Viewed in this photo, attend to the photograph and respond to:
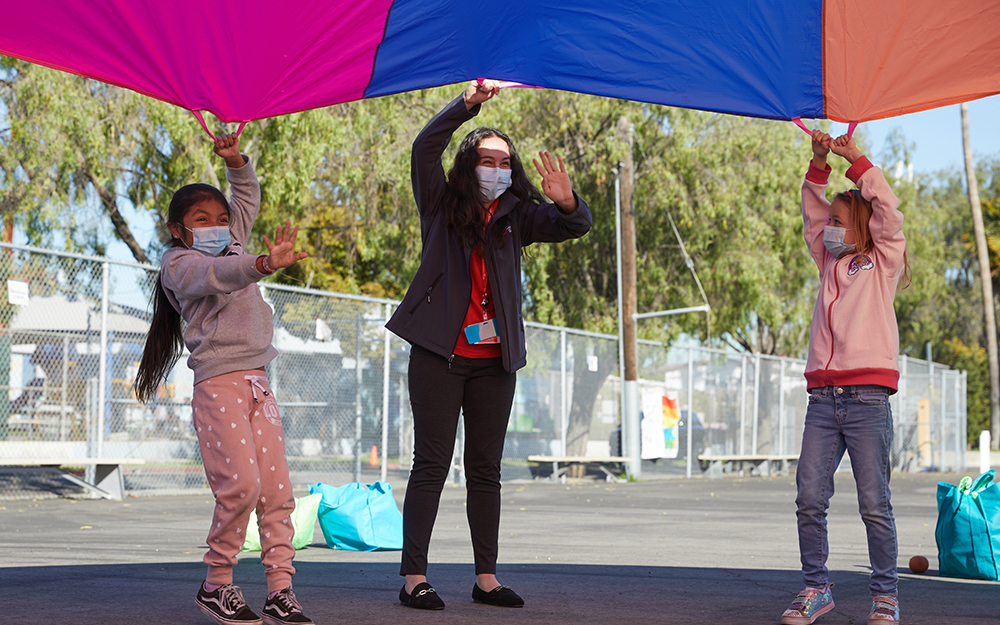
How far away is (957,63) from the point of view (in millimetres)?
5191

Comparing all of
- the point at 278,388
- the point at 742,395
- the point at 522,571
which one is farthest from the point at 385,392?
the point at 742,395

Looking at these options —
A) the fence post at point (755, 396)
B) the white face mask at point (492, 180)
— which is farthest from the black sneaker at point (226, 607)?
the fence post at point (755, 396)

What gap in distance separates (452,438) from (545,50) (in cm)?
191

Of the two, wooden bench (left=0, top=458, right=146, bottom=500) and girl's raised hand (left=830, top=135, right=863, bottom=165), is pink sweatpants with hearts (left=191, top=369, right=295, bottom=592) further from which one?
wooden bench (left=0, top=458, right=146, bottom=500)

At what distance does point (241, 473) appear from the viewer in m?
4.36

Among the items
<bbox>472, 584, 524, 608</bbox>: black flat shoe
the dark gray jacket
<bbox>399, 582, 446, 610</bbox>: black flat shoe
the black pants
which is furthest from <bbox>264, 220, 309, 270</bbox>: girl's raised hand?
<bbox>472, 584, 524, 608</bbox>: black flat shoe

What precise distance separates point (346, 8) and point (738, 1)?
73.7 inches

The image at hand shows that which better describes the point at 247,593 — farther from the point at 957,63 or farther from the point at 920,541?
the point at 920,541

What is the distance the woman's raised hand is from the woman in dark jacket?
1 centimetres

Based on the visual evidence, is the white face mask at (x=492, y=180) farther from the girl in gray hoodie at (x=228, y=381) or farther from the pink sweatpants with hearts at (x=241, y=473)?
the pink sweatpants with hearts at (x=241, y=473)

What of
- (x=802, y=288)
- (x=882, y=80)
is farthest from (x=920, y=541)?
(x=802, y=288)

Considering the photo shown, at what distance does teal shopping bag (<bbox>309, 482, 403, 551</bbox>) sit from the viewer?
7.68 meters

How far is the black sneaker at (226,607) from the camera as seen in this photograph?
14.0 ft

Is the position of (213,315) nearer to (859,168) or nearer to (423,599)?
→ (423,599)
